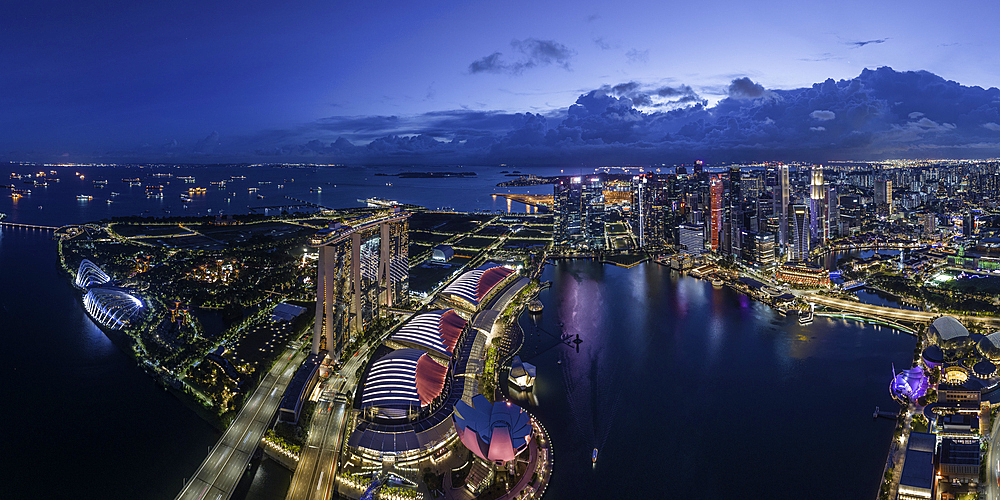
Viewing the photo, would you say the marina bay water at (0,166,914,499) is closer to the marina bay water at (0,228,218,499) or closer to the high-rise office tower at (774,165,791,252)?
the marina bay water at (0,228,218,499)

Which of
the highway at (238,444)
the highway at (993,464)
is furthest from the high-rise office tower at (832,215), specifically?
the highway at (238,444)

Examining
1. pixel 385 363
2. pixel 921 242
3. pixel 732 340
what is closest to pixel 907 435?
pixel 732 340

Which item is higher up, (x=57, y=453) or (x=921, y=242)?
(x=921, y=242)

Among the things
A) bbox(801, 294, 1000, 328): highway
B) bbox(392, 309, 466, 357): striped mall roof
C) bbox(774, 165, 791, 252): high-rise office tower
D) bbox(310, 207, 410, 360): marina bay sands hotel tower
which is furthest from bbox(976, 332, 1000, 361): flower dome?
bbox(310, 207, 410, 360): marina bay sands hotel tower

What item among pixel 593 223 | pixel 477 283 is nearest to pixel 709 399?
pixel 477 283

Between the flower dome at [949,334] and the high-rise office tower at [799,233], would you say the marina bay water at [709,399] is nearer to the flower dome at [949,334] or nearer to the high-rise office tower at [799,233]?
the flower dome at [949,334]

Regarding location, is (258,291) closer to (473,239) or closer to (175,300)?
(175,300)
